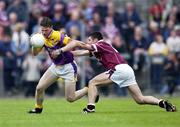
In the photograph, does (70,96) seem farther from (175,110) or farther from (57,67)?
(175,110)

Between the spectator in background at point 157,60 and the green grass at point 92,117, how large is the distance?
23.6ft

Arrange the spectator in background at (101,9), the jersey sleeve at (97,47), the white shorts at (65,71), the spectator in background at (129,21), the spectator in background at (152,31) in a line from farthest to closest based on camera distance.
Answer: the spectator in background at (101,9), the spectator in background at (129,21), the spectator in background at (152,31), the white shorts at (65,71), the jersey sleeve at (97,47)

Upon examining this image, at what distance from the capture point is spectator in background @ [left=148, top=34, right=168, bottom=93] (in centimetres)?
2712

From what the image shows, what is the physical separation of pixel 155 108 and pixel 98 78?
7.61 feet

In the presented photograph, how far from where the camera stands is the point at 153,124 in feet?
48.0

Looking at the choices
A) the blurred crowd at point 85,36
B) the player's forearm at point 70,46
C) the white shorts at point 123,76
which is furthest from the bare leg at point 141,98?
the blurred crowd at point 85,36

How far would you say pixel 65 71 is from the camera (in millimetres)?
17484

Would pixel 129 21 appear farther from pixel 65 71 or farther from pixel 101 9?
pixel 65 71

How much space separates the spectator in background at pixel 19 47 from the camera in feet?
86.3

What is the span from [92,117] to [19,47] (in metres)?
10.7

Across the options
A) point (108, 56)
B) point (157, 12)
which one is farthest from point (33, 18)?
point (108, 56)

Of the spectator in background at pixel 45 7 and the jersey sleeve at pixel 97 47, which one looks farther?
the spectator in background at pixel 45 7

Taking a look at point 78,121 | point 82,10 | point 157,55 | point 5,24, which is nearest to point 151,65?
point 157,55

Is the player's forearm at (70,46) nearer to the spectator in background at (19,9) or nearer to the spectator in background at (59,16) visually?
the spectator in background at (59,16)
